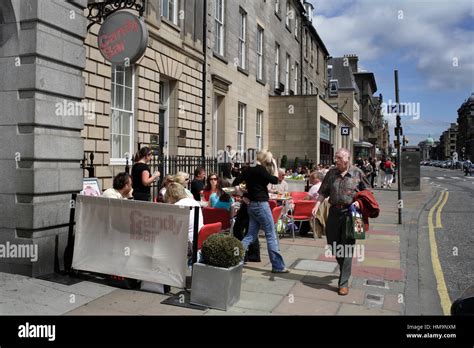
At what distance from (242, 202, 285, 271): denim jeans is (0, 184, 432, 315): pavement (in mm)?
261

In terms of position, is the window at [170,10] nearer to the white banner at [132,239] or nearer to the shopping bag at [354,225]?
the white banner at [132,239]

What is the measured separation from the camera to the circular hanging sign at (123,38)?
23.4ft

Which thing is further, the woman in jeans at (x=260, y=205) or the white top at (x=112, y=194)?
the woman in jeans at (x=260, y=205)

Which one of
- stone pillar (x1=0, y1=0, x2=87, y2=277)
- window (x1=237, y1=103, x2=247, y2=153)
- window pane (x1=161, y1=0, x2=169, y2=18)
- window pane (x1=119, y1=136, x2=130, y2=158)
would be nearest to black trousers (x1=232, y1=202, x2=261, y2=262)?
stone pillar (x1=0, y1=0, x2=87, y2=277)

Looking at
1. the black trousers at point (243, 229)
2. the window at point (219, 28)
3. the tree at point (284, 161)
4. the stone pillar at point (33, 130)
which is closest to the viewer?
the stone pillar at point (33, 130)

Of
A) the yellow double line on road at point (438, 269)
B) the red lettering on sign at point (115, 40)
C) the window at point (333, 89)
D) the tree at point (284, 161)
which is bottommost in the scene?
the yellow double line on road at point (438, 269)

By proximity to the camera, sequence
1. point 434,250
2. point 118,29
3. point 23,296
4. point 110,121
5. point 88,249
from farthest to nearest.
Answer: point 110,121 → point 434,250 → point 118,29 → point 88,249 → point 23,296

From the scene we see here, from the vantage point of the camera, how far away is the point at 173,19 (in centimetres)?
1412

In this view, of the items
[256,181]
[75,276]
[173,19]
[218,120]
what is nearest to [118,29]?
[256,181]

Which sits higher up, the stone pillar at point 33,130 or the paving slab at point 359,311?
the stone pillar at point 33,130

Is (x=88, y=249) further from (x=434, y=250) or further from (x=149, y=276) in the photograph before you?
(x=434, y=250)

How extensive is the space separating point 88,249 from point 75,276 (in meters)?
0.49

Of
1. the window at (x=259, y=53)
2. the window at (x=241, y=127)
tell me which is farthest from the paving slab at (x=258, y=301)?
the window at (x=259, y=53)

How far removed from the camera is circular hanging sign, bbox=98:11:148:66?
23.4ft
